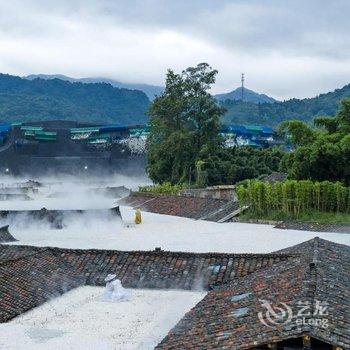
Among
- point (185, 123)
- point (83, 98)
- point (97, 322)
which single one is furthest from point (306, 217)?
point (83, 98)

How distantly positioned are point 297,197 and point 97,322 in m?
14.0

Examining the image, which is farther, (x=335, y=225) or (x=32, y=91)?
(x=32, y=91)

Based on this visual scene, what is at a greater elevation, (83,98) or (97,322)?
(83,98)

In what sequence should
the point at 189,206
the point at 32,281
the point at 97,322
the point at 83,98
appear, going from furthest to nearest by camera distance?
the point at 83,98 → the point at 189,206 → the point at 32,281 → the point at 97,322

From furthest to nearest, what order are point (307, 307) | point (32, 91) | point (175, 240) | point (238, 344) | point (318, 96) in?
point (32, 91), point (318, 96), point (175, 240), point (307, 307), point (238, 344)

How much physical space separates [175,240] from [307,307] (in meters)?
11.0

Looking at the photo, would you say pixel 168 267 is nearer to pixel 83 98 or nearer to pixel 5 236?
pixel 5 236

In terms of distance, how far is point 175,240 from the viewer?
57.6ft

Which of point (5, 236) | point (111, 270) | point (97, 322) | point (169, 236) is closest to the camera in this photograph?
point (97, 322)

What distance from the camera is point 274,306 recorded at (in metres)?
7.21

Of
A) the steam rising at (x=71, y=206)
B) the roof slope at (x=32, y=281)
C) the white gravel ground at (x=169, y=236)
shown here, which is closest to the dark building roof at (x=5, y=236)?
the white gravel ground at (x=169, y=236)

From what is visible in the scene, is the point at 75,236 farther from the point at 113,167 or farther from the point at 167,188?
the point at 113,167

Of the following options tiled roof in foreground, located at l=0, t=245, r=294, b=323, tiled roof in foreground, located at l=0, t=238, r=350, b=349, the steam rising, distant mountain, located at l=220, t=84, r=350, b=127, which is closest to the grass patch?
the steam rising

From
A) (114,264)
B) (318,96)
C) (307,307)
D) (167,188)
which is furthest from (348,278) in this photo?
(318,96)
